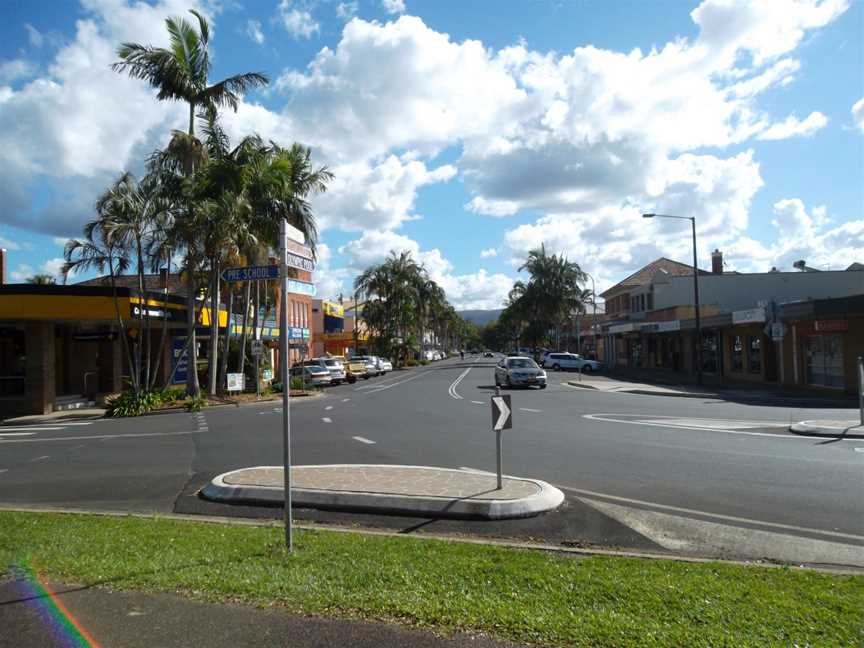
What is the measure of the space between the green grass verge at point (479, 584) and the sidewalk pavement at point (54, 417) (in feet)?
63.3

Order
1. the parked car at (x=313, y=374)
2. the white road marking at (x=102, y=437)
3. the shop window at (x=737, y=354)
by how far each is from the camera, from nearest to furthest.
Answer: the white road marking at (x=102, y=437), the parked car at (x=313, y=374), the shop window at (x=737, y=354)

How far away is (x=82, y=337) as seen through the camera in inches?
1201

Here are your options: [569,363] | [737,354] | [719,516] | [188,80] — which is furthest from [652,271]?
[719,516]

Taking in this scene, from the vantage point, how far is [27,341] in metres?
26.0

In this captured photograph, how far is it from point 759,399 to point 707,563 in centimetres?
2219

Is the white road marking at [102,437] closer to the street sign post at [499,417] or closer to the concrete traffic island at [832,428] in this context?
the street sign post at [499,417]

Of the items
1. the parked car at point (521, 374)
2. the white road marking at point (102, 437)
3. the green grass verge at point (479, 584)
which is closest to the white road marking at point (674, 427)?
the green grass verge at point (479, 584)

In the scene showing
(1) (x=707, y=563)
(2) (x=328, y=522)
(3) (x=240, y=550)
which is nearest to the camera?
(1) (x=707, y=563)

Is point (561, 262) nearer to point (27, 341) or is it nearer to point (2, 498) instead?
point (27, 341)

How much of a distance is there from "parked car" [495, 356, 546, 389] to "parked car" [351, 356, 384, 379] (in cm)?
1830

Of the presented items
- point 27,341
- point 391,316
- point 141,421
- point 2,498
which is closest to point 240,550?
point 2,498

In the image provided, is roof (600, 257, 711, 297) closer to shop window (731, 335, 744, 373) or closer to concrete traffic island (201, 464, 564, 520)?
shop window (731, 335, 744, 373)

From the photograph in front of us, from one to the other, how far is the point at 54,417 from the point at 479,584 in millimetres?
24131

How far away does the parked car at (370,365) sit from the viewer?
50.7 m
